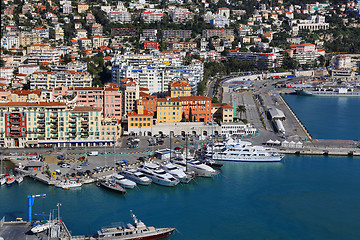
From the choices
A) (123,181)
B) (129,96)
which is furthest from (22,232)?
(129,96)

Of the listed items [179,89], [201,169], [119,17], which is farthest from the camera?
[119,17]

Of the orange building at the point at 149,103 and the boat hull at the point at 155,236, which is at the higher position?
the orange building at the point at 149,103

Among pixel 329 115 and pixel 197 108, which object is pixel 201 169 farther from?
pixel 329 115

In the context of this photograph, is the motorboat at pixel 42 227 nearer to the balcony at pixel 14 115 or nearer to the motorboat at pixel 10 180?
the motorboat at pixel 10 180

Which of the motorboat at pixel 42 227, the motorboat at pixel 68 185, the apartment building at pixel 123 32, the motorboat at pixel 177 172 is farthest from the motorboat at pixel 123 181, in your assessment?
the apartment building at pixel 123 32

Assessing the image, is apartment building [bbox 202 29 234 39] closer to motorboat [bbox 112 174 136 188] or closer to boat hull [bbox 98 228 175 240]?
motorboat [bbox 112 174 136 188]

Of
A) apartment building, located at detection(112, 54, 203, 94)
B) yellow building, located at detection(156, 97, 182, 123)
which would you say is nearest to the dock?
yellow building, located at detection(156, 97, 182, 123)
